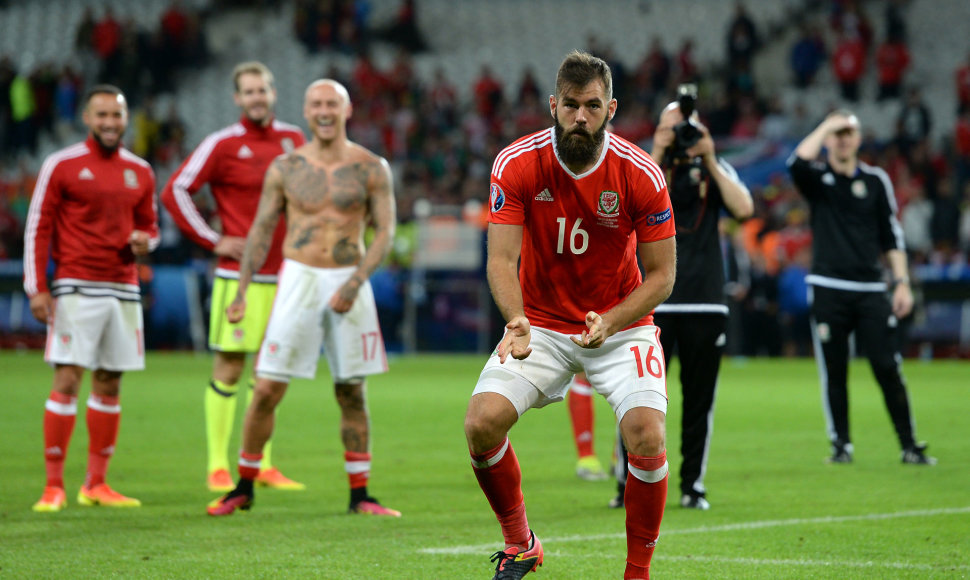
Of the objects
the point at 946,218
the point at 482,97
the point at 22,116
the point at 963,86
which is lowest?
the point at 946,218

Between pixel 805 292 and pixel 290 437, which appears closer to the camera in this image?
pixel 290 437

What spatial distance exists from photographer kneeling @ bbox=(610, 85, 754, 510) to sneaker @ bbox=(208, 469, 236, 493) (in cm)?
250

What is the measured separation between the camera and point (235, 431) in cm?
1195

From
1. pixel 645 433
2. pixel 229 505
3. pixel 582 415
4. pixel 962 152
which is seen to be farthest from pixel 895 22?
pixel 645 433

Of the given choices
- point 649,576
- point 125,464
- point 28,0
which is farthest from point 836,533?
point 28,0

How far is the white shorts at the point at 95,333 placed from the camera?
7.93 meters

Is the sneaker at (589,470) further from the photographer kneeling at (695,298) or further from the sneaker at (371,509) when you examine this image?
the sneaker at (371,509)

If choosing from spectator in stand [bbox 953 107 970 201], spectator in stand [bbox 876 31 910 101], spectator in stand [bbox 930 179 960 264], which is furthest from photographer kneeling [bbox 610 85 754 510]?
spectator in stand [bbox 876 31 910 101]

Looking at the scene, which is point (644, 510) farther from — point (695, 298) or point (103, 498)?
point (103, 498)

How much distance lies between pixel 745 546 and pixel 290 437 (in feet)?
19.0

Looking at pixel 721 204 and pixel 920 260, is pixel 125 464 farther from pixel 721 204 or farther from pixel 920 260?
pixel 920 260

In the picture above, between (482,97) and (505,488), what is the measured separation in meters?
24.1

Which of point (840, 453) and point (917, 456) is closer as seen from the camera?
point (917, 456)

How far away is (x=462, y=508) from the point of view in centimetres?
777
